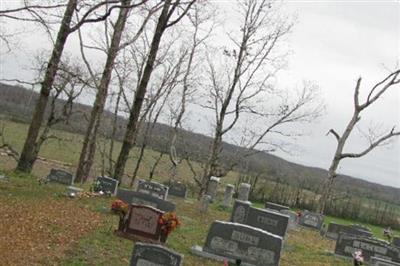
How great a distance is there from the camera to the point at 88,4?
14.5 metres

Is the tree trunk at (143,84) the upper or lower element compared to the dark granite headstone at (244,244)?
upper

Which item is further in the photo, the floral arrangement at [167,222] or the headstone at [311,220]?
the headstone at [311,220]

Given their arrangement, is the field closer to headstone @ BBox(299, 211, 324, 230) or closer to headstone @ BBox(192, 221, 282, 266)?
headstone @ BBox(192, 221, 282, 266)

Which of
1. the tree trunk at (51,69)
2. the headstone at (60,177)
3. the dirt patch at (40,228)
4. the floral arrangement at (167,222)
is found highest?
the tree trunk at (51,69)

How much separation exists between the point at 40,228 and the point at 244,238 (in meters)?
4.18

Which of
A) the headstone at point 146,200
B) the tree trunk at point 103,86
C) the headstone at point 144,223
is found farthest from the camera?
the tree trunk at point 103,86

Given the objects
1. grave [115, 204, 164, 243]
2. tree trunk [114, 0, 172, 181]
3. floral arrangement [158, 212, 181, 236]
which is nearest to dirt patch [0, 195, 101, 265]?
grave [115, 204, 164, 243]

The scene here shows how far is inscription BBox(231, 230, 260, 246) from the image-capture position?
36.4 ft

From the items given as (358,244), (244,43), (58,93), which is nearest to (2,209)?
(358,244)

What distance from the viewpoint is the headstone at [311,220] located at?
78.2ft

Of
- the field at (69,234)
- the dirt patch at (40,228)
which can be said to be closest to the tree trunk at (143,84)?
the field at (69,234)

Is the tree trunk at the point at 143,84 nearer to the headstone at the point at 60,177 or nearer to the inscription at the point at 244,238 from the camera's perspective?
the headstone at the point at 60,177

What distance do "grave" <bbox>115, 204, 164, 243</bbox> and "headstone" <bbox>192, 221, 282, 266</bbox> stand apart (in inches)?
41.0

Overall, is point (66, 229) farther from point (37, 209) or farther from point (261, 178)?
point (261, 178)
